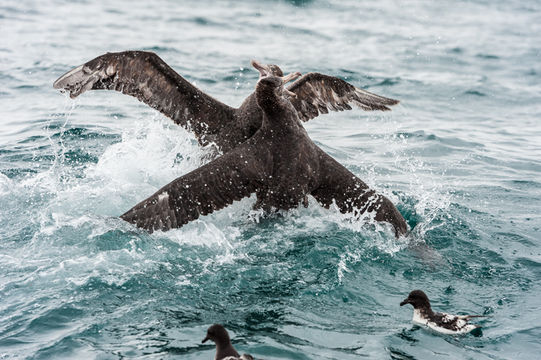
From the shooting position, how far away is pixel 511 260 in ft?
23.9

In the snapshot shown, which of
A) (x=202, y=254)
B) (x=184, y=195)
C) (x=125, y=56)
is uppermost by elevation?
(x=125, y=56)

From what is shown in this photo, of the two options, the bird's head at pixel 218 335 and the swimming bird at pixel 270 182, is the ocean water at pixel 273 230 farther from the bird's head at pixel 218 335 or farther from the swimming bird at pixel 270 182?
the bird's head at pixel 218 335

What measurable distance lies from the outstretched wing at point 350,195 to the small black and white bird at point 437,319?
1956mm

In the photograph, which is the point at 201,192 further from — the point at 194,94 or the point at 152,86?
the point at 152,86

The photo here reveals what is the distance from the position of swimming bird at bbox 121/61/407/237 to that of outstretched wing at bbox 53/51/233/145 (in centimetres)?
99

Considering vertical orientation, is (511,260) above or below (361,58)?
below

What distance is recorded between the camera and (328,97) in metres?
8.97

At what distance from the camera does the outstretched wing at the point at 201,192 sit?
6.93 m

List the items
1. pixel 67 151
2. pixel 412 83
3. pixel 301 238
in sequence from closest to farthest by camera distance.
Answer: pixel 301 238 → pixel 67 151 → pixel 412 83

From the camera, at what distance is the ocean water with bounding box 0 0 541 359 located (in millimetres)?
5426

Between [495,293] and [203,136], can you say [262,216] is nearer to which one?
[203,136]

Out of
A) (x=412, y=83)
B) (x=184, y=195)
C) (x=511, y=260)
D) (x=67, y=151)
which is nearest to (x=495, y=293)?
(x=511, y=260)

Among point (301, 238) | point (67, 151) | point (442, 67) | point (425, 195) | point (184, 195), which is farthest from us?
point (442, 67)

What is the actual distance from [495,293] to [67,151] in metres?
7.16
